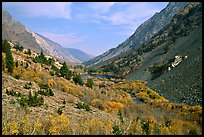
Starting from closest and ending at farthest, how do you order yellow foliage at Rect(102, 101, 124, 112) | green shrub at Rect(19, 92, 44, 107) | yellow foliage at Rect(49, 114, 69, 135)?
yellow foliage at Rect(49, 114, 69, 135) < green shrub at Rect(19, 92, 44, 107) < yellow foliage at Rect(102, 101, 124, 112)

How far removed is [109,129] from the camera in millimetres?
13328

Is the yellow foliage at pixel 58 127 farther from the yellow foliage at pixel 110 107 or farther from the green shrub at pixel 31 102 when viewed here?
the yellow foliage at pixel 110 107

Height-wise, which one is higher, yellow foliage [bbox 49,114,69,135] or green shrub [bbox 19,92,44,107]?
green shrub [bbox 19,92,44,107]

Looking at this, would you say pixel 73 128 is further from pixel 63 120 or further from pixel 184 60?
pixel 184 60

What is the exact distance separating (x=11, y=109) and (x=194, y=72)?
55.6 metres

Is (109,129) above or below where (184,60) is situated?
below

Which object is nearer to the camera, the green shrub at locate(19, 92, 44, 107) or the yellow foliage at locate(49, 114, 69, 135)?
the yellow foliage at locate(49, 114, 69, 135)

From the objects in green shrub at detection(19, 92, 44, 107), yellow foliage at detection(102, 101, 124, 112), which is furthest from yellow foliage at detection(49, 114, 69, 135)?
yellow foliage at detection(102, 101, 124, 112)

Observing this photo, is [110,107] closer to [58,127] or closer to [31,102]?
[31,102]

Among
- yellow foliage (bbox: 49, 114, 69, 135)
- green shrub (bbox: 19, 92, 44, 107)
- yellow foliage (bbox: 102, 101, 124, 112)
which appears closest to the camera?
yellow foliage (bbox: 49, 114, 69, 135)

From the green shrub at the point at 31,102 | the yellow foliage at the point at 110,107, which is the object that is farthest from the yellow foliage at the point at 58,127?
the yellow foliage at the point at 110,107

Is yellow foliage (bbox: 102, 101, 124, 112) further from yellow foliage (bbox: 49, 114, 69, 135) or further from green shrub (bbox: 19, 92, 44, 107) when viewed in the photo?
yellow foliage (bbox: 49, 114, 69, 135)

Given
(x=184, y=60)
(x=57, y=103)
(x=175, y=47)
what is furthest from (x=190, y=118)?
(x=175, y=47)

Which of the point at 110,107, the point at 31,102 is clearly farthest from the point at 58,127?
the point at 110,107
